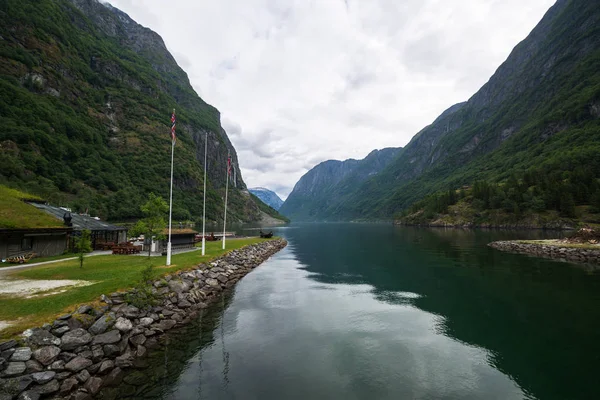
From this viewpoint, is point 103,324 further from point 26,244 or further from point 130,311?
point 26,244

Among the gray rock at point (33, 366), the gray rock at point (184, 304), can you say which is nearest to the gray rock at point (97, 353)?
the gray rock at point (33, 366)

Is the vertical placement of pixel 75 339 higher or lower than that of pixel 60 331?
lower

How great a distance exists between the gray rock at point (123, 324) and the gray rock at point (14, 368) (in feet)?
17.4

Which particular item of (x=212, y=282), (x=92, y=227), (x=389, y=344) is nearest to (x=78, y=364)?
(x=389, y=344)

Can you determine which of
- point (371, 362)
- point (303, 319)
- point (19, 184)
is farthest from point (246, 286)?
point (19, 184)

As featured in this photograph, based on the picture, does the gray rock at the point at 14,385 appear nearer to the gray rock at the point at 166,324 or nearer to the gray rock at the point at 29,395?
the gray rock at the point at 29,395

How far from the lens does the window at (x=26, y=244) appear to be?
35237mm

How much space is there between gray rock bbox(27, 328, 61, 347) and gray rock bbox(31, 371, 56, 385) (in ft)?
5.98

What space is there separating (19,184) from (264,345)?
137 meters

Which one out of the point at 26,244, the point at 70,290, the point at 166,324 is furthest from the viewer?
the point at 26,244

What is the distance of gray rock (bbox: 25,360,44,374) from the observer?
1307 cm

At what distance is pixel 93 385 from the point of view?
13.8 metres

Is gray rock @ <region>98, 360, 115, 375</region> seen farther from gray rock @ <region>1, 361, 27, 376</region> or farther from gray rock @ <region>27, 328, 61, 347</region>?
gray rock @ <region>1, 361, 27, 376</region>

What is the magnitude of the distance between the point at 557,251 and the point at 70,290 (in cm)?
7841
